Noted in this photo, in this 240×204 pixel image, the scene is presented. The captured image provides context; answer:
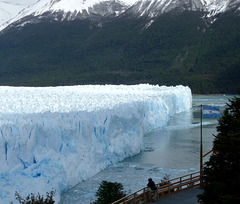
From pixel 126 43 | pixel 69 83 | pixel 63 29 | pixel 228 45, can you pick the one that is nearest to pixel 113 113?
pixel 69 83

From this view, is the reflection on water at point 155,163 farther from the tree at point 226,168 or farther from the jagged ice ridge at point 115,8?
the jagged ice ridge at point 115,8

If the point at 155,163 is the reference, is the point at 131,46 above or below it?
above

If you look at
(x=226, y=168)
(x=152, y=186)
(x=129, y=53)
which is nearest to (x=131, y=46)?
(x=129, y=53)

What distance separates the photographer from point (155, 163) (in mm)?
24000

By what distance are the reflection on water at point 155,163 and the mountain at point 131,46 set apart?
214 ft

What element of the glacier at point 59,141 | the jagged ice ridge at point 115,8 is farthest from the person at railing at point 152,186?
the jagged ice ridge at point 115,8

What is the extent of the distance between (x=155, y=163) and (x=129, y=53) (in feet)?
389

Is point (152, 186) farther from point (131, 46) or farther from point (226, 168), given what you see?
point (131, 46)

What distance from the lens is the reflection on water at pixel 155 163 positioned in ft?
61.0

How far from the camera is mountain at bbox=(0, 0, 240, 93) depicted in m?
115

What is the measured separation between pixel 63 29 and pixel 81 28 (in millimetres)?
7207

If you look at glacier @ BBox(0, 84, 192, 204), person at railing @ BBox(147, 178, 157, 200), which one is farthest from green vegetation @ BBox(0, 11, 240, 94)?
person at railing @ BBox(147, 178, 157, 200)

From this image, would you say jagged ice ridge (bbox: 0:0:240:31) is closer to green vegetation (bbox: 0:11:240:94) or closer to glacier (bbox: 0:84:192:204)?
green vegetation (bbox: 0:11:240:94)

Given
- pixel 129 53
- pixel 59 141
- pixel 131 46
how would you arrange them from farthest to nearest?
pixel 131 46 < pixel 129 53 < pixel 59 141
